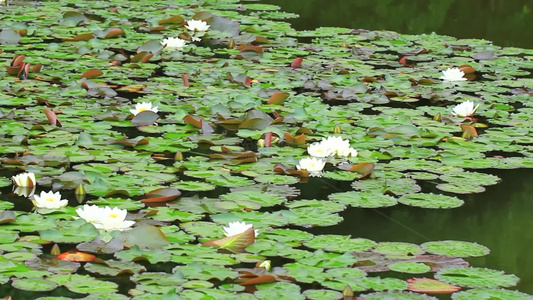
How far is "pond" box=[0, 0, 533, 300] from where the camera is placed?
2.61m

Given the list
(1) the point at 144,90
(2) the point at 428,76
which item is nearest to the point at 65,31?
(1) the point at 144,90

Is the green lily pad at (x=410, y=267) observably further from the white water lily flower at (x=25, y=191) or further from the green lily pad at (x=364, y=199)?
the white water lily flower at (x=25, y=191)

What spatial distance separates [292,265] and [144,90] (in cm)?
228

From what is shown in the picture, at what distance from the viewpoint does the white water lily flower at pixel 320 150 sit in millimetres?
3682

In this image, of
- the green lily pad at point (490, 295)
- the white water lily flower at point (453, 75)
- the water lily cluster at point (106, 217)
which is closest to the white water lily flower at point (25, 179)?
the water lily cluster at point (106, 217)

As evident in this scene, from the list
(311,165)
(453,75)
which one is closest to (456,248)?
(311,165)

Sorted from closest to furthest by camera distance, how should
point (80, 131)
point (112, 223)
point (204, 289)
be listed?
point (204, 289)
point (112, 223)
point (80, 131)

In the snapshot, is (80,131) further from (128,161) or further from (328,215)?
(328,215)

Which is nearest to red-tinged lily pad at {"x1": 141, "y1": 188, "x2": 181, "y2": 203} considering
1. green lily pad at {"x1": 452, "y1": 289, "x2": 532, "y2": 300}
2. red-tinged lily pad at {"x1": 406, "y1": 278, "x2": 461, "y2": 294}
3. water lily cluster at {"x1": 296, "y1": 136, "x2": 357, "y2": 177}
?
water lily cluster at {"x1": 296, "y1": 136, "x2": 357, "y2": 177}

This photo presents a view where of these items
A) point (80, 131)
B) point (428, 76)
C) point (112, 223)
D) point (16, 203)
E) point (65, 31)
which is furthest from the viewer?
point (65, 31)

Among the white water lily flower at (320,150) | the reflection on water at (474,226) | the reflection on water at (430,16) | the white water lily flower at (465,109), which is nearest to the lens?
the reflection on water at (474,226)

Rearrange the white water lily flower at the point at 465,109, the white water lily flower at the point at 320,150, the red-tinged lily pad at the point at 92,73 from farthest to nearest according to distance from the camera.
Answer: the red-tinged lily pad at the point at 92,73 < the white water lily flower at the point at 465,109 < the white water lily flower at the point at 320,150

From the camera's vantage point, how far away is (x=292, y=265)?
2.64 metres

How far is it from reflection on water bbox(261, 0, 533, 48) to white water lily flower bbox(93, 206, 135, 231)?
420 cm
